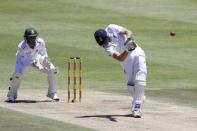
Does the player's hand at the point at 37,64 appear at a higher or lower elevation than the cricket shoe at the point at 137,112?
higher

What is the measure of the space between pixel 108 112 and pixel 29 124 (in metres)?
2.46

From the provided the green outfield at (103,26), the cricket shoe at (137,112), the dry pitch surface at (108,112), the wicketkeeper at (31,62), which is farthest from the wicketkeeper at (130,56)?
the wicketkeeper at (31,62)

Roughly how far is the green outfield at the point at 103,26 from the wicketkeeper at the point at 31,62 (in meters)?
2.27

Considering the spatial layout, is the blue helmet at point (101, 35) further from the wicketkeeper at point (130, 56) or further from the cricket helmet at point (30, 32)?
the cricket helmet at point (30, 32)

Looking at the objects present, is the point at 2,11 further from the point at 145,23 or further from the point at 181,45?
the point at 181,45

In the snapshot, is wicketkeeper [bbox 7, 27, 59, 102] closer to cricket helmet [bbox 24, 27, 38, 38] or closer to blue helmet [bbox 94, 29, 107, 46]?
cricket helmet [bbox 24, 27, 38, 38]

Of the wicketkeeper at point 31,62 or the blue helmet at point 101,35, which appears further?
the wicketkeeper at point 31,62

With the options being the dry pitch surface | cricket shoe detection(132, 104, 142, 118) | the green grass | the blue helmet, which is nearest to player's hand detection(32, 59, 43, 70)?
the dry pitch surface

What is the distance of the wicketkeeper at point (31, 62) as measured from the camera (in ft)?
59.4

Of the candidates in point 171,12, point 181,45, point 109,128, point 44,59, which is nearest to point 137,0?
point 171,12

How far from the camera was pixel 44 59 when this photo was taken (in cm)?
1809

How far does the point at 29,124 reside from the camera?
14.1 m

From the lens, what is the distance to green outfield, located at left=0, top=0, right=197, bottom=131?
866 inches

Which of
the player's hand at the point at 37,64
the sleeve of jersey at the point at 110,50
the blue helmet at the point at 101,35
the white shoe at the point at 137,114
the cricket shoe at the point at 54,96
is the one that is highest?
the blue helmet at the point at 101,35
